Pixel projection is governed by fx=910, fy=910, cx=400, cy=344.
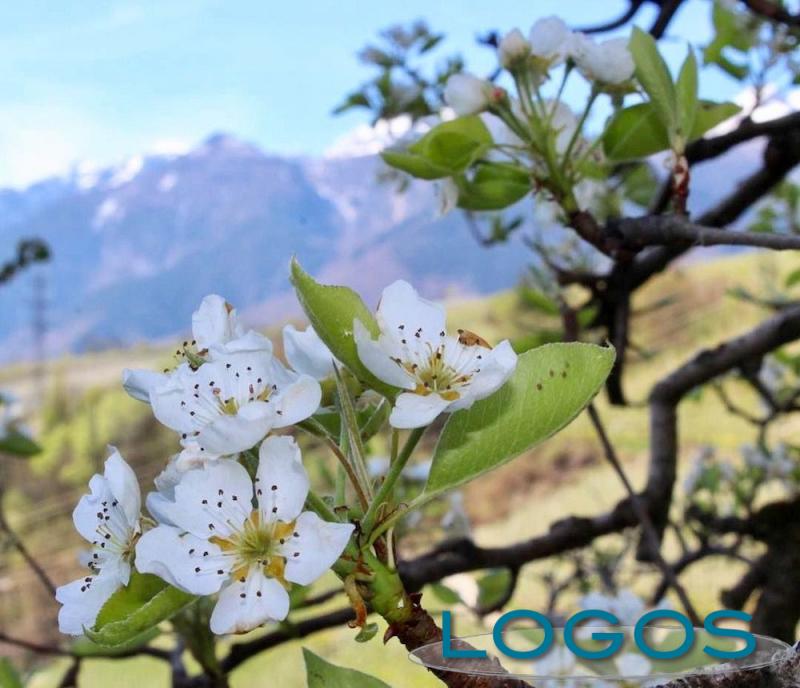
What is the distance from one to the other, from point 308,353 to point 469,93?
31 cm

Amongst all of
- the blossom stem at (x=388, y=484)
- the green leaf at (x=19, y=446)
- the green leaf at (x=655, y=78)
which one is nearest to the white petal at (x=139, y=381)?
the blossom stem at (x=388, y=484)

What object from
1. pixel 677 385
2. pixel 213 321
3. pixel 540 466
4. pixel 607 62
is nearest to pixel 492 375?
pixel 213 321

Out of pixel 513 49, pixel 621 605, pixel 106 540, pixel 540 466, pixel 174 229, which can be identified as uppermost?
pixel 513 49

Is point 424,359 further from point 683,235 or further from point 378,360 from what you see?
point 683,235

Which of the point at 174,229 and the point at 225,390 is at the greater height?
the point at 225,390

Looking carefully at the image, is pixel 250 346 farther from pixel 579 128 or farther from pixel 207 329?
pixel 579 128

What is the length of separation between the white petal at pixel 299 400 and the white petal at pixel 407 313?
0.04 metres

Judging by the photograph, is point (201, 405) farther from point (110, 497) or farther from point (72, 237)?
point (72, 237)

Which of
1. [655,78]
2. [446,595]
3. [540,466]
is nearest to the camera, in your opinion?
[655,78]

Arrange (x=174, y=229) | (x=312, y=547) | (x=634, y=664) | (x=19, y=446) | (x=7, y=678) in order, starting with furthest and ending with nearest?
(x=174, y=229) → (x=19, y=446) → (x=7, y=678) → (x=634, y=664) → (x=312, y=547)

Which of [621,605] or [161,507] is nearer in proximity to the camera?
[161,507]

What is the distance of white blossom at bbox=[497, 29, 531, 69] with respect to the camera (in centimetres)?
63

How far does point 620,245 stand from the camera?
60 cm

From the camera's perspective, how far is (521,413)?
0.34 meters
